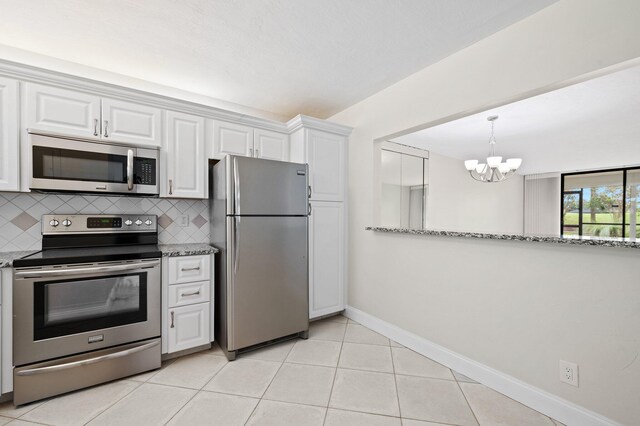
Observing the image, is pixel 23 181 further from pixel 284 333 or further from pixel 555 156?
pixel 555 156

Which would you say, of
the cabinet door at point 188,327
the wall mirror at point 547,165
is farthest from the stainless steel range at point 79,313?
the wall mirror at point 547,165

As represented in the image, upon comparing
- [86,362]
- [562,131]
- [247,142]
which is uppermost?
[562,131]

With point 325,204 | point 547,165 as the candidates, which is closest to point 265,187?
point 325,204

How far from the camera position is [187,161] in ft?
7.80

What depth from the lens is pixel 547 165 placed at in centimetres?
488

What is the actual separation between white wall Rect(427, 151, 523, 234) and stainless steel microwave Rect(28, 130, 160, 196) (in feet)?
12.6

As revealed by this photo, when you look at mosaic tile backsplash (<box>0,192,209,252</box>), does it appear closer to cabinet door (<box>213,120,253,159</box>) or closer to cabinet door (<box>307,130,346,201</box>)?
cabinet door (<box>213,120,253,159</box>)

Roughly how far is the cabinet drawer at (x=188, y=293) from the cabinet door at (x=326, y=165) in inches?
51.1

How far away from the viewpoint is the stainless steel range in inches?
62.7

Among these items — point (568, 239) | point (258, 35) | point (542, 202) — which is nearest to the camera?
point (568, 239)

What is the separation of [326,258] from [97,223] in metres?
2.05

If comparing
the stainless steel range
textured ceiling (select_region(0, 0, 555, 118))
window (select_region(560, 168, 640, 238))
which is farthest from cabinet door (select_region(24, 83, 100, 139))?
window (select_region(560, 168, 640, 238))

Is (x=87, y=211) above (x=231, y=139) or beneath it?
beneath

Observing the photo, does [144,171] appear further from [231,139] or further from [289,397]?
[289,397]
